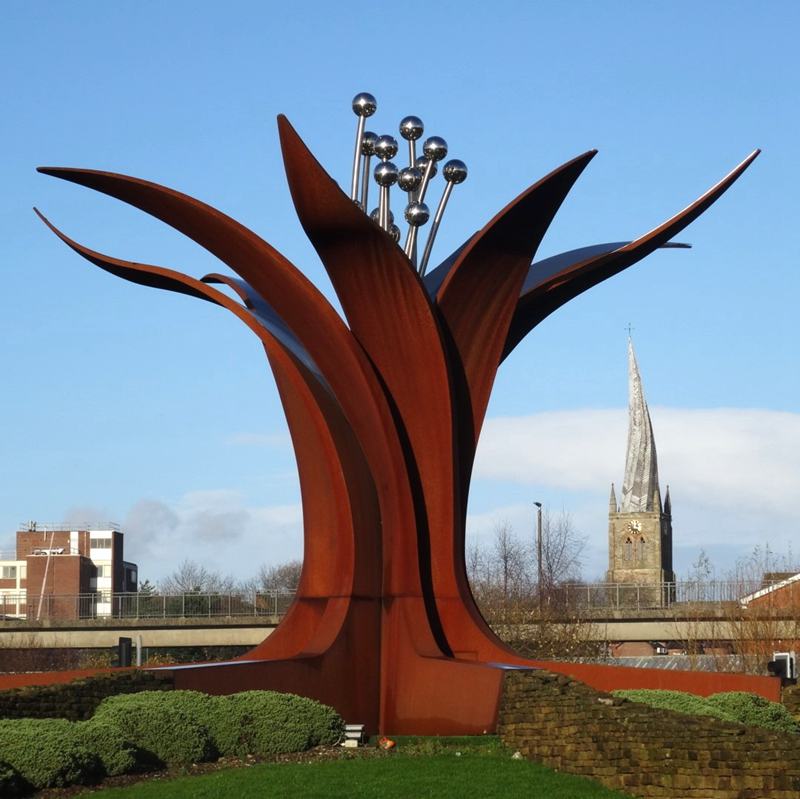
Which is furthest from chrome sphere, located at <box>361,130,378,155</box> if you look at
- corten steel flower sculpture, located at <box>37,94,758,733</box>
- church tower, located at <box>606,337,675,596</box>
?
church tower, located at <box>606,337,675,596</box>

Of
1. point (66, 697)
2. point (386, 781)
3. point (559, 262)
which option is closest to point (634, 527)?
point (559, 262)

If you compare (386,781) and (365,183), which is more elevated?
(365,183)

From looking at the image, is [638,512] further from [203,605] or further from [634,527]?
[203,605]

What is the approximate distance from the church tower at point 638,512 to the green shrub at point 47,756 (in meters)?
96.6

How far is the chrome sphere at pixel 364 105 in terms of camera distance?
19.2m

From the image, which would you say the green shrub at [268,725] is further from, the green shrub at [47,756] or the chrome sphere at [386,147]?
the chrome sphere at [386,147]

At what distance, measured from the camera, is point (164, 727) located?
14.0m

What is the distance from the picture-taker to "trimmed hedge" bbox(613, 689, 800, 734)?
15.8 meters

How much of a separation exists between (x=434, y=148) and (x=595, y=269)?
2.71m

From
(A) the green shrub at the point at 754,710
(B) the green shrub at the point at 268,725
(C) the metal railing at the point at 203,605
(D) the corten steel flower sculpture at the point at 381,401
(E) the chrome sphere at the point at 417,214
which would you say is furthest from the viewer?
(C) the metal railing at the point at 203,605

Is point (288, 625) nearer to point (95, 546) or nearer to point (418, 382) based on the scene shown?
point (418, 382)

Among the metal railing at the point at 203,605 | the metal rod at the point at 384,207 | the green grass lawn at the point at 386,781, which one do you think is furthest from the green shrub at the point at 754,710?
the metal railing at the point at 203,605

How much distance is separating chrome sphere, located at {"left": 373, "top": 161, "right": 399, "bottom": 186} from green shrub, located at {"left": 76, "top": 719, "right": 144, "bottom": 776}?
828 centimetres

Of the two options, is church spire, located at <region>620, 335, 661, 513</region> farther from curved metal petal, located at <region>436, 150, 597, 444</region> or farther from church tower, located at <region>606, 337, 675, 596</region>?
curved metal petal, located at <region>436, 150, 597, 444</region>
